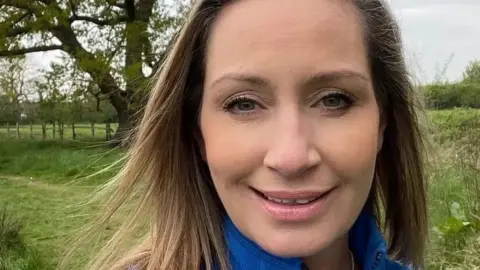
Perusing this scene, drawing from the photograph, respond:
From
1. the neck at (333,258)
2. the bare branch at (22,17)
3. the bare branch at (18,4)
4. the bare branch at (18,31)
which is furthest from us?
the bare branch at (18,31)

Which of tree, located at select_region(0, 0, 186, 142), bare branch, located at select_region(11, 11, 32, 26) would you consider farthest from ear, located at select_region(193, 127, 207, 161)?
bare branch, located at select_region(11, 11, 32, 26)

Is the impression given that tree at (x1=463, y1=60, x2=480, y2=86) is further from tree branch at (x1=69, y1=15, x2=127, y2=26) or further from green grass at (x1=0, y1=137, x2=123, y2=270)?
tree branch at (x1=69, y1=15, x2=127, y2=26)

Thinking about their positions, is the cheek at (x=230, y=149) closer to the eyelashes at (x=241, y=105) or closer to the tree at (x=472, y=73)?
the eyelashes at (x=241, y=105)

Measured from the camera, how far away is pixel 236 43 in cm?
133

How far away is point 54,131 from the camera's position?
20.8 meters

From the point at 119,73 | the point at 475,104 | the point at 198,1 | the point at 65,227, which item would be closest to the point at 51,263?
the point at 65,227

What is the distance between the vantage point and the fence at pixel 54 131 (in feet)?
→ 67.7

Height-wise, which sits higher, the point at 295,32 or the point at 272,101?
the point at 295,32

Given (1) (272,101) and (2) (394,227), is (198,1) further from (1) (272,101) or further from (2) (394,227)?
(2) (394,227)

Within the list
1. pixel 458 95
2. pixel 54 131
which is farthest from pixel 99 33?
pixel 458 95

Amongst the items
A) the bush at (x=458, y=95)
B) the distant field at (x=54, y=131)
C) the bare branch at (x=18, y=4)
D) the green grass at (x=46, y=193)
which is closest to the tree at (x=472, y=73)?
the bush at (x=458, y=95)

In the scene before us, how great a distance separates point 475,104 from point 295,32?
505 centimetres

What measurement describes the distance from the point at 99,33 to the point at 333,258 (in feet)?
56.1

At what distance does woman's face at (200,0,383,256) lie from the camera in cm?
125
